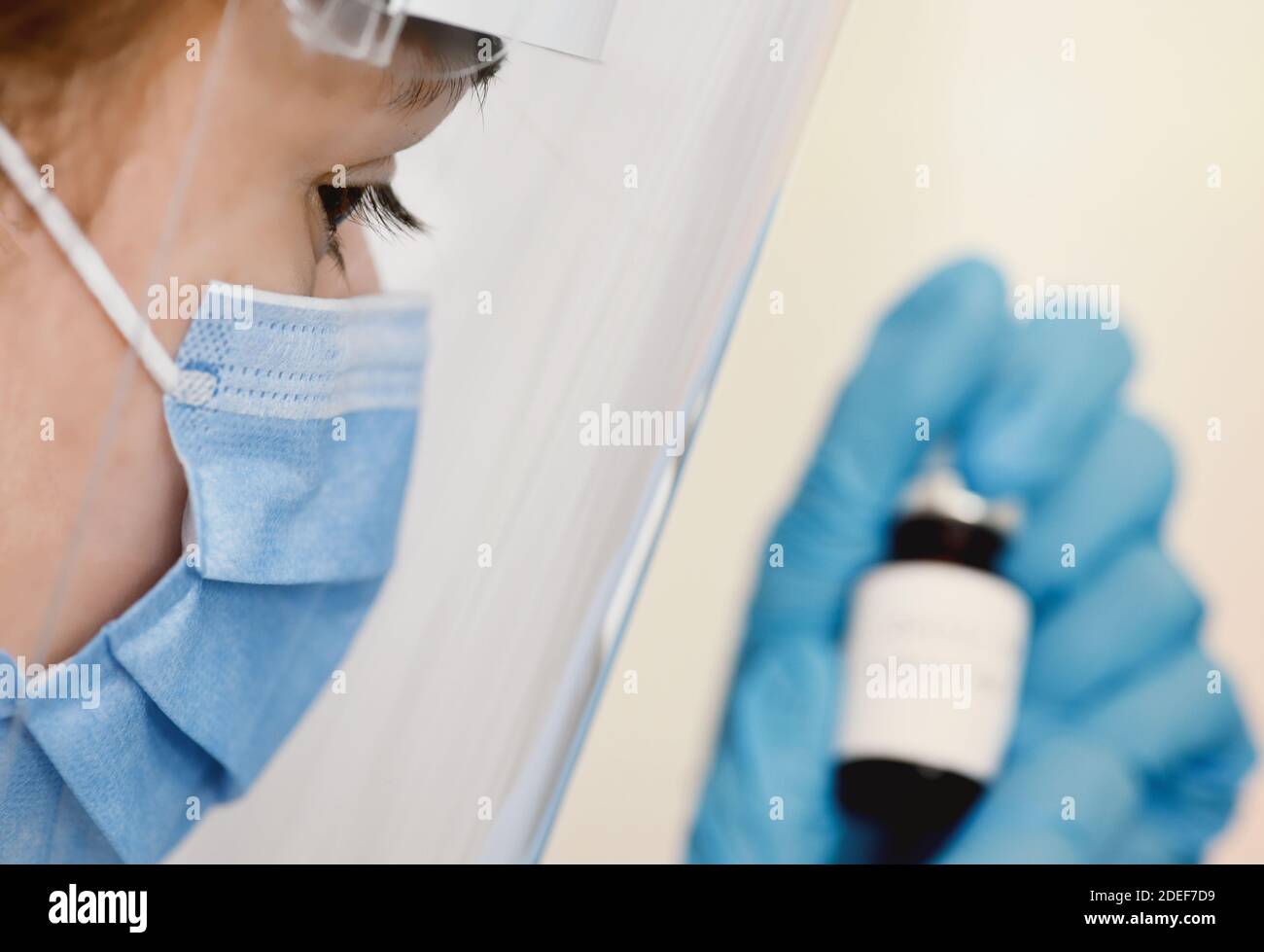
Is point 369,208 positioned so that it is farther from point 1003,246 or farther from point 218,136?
point 1003,246

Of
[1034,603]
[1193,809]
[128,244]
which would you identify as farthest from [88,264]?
[1193,809]

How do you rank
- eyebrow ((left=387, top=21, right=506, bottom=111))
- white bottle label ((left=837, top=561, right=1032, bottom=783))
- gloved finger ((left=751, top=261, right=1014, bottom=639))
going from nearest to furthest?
eyebrow ((left=387, top=21, right=506, bottom=111)) → white bottle label ((left=837, top=561, right=1032, bottom=783)) → gloved finger ((left=751, top=261, right=1014, bottom=639))

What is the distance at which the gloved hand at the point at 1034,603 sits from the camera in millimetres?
611

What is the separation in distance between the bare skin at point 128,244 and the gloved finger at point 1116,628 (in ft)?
1.63

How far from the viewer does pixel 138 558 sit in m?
0.43

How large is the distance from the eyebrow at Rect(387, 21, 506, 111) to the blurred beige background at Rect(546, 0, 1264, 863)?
0.32 metres

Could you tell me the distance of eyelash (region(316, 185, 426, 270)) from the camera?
40 centimetres

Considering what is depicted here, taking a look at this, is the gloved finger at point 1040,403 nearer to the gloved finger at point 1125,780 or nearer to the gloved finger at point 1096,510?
the gloved finger at point 1096,510

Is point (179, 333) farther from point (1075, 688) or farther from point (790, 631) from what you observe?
point (1075, 688)

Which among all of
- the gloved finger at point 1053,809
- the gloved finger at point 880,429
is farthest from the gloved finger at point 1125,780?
the gloved finger at point 880,429

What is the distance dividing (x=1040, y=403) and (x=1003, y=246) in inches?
4.5

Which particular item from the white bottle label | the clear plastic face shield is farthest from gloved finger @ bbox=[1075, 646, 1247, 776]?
the clear plastic face shield

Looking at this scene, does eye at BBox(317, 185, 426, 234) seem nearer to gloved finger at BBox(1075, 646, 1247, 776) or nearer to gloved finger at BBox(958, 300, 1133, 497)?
gloved finger at BBox(958, 300, 1133, 497)

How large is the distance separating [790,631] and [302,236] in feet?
1.33
